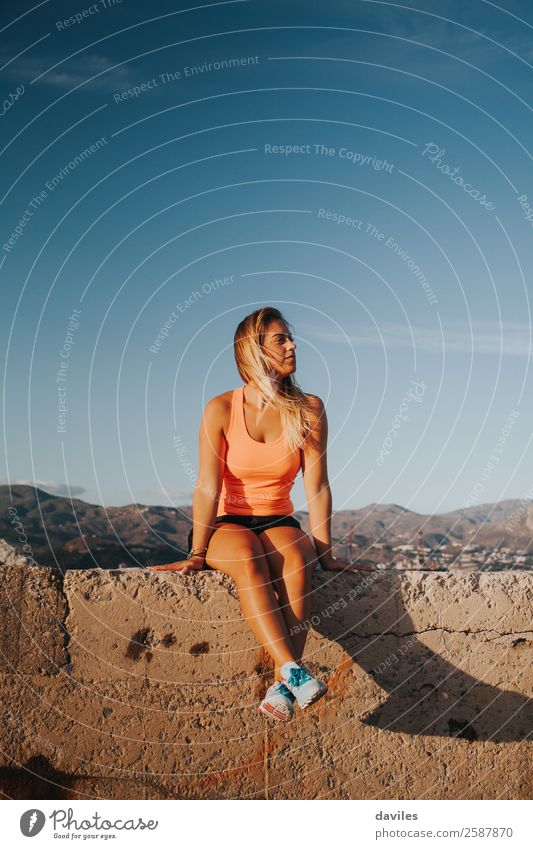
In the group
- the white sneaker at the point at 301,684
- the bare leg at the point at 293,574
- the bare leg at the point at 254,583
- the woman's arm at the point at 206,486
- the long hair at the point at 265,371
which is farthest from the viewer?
the long hair at the point at 265,371

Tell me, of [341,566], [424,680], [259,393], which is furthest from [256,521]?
[424,680]

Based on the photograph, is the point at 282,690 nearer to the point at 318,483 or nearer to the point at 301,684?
the point at 301,684

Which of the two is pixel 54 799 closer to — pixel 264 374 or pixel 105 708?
pixel 105 708

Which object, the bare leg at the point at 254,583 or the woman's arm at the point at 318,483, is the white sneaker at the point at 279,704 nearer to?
the bare leg at the point at 254,583

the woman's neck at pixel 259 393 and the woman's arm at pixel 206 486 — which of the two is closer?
the woman's arm at pixel 206 486

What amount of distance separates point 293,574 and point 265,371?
47.1 inches

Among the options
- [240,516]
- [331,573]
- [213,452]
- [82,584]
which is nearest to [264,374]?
[213,452]

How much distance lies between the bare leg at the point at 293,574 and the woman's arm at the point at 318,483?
0.55 feet

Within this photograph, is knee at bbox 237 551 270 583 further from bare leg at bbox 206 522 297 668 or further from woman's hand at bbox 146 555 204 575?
woman's hand at bbox 146 555 204 575

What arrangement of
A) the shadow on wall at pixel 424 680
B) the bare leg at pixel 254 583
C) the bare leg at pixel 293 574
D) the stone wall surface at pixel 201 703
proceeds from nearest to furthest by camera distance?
the bare leg at pixel 254 583
the bare leg at pixel 293 574
the stone wall surface at pixel 201 703
the shadow on wall at pixel 424 680

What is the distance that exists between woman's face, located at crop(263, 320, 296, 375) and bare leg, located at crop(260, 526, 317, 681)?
3.19 ft
